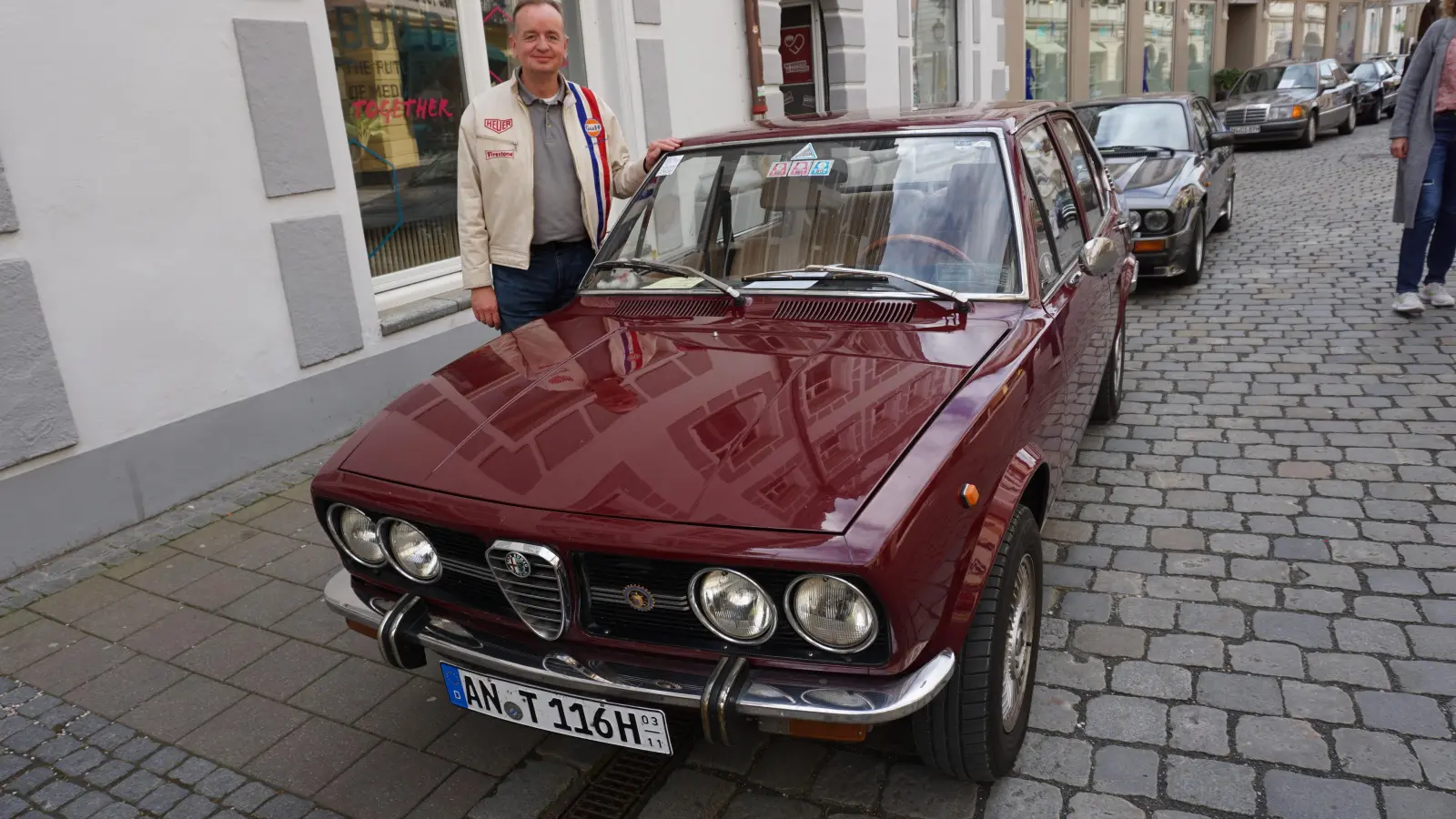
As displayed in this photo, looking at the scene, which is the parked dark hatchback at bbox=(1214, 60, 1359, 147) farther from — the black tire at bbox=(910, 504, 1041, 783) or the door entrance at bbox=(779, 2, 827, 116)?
the black tire at bbox=(910, 504, 1041, 783)

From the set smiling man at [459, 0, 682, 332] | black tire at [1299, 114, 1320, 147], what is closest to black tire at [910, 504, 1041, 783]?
smiling man at [459, 0, 682, 332]

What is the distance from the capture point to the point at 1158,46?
23969 mm

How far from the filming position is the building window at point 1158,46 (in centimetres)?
2327

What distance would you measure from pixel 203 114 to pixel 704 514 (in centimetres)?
386

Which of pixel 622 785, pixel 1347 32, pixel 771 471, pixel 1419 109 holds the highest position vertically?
pixel 1347 32

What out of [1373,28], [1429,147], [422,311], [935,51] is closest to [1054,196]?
[422,311]

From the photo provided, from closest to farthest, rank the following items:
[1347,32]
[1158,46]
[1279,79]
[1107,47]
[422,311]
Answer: [422,311] < [1279,79] < [1107,47] < [1158,46] < [1347,32]

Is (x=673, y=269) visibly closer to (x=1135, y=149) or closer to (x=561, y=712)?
(x=561, y=712)

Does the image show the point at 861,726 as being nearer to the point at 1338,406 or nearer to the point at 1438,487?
the point at 1438,487

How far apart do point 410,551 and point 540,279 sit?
6.62 feet

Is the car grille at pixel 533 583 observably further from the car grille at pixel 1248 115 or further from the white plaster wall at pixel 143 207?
the car grille at pixel 1248 115

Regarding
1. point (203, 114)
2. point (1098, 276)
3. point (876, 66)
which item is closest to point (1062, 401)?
point (1098, 276)

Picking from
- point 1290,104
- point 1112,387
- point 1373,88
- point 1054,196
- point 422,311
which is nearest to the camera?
point 1054,196

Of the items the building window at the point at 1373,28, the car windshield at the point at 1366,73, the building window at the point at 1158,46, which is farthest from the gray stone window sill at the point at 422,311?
the building window at the point at 1373,28
